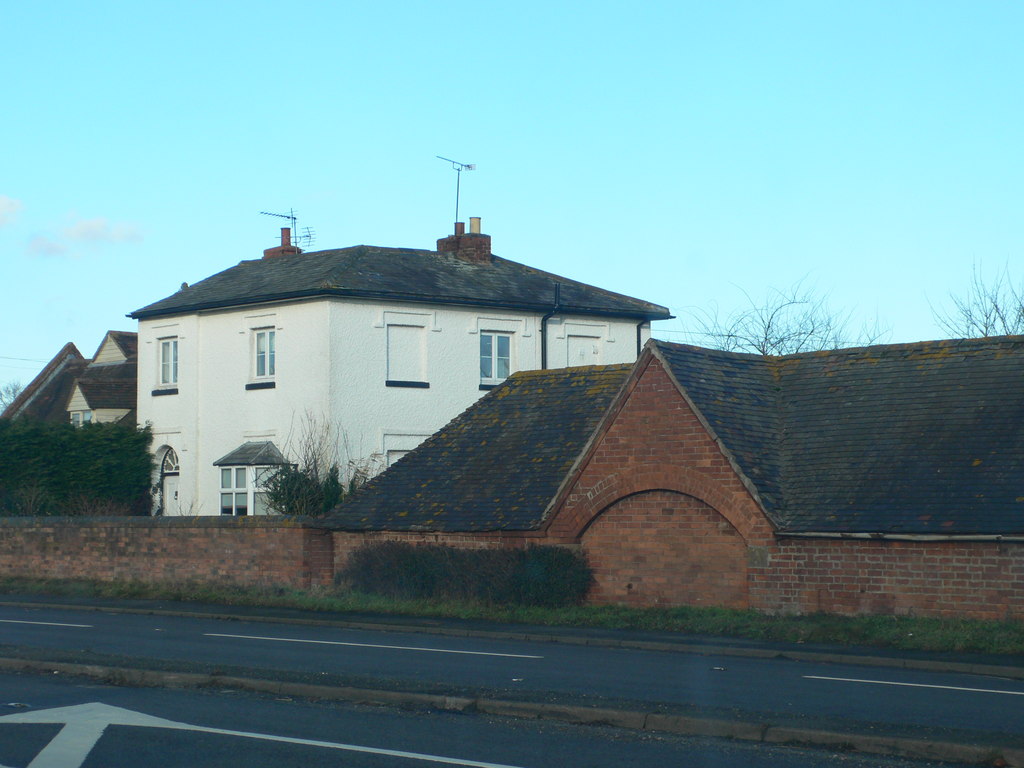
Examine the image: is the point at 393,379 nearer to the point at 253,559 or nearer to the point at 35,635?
the point at 253,559

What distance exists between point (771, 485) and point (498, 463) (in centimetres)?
594

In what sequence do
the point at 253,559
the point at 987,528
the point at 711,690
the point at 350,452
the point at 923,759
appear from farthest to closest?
the point at 350,452 < the point at 253,559 < the point at 987,528 < the point at 711,690 < the point at 923,759

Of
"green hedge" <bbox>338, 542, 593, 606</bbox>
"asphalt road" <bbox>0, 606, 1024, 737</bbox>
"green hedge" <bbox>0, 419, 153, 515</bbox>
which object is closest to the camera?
"asphalt road" <bbox>0, 606, 1024, 737</bbox>

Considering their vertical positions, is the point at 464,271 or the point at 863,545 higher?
the point at 464,271

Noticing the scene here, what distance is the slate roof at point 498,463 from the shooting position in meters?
22.3

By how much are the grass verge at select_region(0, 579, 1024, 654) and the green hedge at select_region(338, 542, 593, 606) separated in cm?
28

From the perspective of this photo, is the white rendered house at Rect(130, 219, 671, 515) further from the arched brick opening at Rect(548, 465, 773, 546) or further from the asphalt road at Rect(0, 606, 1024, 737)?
the asphalt road at Rect(0, 606, 1024, 737)

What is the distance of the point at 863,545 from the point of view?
716 inches

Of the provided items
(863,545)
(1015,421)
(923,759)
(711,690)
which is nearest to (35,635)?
(711,690)

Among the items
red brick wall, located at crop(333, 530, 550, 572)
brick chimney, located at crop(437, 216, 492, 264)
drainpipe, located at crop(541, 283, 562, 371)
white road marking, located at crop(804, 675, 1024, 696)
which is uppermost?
brick chimney, located at crop(437, 216, 492, 264)

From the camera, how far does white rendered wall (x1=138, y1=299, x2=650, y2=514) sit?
3369 centimetres

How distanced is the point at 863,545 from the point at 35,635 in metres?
12.0

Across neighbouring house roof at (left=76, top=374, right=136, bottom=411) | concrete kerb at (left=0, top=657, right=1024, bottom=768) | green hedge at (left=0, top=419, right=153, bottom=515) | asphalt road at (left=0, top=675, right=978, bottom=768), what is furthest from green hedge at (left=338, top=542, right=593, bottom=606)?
neighbouring house roof at (left=76, top=374, right=136, bottom=411)

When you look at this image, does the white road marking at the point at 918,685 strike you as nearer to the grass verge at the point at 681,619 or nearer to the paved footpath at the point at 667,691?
the paved footpath at the point at 667,691
